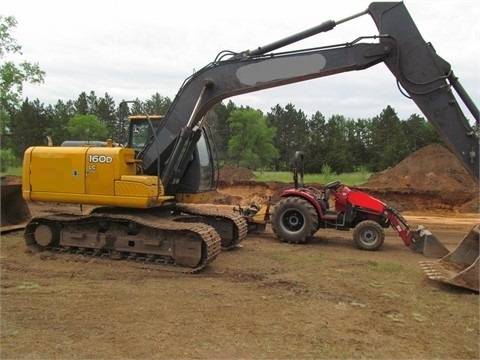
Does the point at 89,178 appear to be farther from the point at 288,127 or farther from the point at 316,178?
the point at 288,127

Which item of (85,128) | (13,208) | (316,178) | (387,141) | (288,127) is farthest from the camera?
(288,127)

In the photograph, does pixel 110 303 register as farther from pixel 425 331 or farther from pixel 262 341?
pixel 425 331

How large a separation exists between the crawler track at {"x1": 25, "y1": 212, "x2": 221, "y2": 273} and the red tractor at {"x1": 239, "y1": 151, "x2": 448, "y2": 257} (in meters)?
2.75

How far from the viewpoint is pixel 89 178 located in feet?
26.2

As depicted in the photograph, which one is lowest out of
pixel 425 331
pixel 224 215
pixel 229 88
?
pixel 425 331

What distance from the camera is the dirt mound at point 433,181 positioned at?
17844 mm

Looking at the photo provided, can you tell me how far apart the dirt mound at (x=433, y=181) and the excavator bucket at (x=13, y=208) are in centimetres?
1303

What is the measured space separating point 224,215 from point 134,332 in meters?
4.44

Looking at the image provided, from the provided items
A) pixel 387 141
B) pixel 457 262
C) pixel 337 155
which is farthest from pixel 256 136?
pixel 457 262

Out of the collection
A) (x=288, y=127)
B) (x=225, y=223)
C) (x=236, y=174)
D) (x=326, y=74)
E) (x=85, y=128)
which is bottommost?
(x=225, y=223)

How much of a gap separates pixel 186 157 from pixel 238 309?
3.46 m

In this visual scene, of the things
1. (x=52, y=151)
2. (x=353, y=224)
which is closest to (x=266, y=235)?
(x=353, y=224)

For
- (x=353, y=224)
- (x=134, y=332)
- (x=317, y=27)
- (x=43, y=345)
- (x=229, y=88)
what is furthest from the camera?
(x=353, y=224)

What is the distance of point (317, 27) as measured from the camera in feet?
24.0
